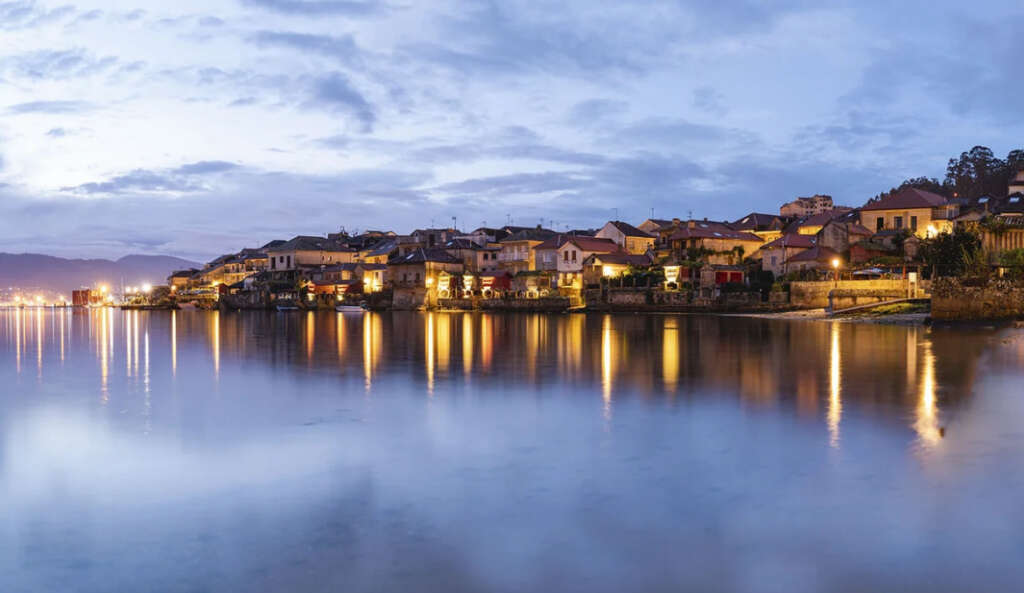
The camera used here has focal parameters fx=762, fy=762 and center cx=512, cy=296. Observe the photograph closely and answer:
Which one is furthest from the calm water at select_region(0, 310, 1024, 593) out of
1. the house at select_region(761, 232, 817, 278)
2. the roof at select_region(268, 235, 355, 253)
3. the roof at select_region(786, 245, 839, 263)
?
the roof at select_region(268, 235, 355, 253)

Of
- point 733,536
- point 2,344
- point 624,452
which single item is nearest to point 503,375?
point 624,452

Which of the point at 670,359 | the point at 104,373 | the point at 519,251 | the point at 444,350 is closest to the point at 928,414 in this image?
the point at 670,359

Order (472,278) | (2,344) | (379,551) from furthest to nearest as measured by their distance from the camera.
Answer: (472,278) → (2,344) → (379,551)

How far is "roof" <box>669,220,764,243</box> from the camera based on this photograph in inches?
2308

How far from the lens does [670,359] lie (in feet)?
68.9

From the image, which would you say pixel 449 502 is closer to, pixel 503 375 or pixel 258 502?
pixel 258 502

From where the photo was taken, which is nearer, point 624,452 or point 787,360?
point 624,452

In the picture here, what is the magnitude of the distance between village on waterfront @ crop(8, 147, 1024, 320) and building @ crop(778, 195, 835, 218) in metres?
0.41

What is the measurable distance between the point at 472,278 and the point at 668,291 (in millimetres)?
20398

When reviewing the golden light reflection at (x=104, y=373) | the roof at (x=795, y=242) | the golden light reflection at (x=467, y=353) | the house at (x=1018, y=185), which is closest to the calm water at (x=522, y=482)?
the golden light reflection at (x=104, y=373)

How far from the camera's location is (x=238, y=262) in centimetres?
9969

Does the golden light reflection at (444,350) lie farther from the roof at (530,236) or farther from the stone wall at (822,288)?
the roof at (530,236)

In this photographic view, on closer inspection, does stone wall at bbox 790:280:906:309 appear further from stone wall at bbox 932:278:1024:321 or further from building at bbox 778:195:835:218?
building at bbox 778:195:835:218

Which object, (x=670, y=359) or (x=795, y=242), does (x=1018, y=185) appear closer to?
(x=795, y=242)
